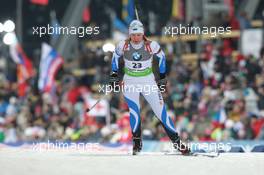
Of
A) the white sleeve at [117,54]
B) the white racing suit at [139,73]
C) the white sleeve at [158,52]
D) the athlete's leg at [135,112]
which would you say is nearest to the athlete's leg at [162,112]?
the white racing suit at [139,73]

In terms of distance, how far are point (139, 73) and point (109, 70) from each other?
23.0 feet

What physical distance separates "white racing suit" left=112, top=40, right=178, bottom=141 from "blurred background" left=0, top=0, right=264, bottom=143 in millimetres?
4248

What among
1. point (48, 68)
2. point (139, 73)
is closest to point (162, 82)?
point (139, 73)

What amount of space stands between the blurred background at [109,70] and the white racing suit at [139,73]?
13.9 feet

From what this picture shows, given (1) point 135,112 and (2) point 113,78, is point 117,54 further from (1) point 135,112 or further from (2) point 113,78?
(1) point 135,112

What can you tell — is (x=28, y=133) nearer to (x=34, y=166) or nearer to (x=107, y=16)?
(x=107, y=16)

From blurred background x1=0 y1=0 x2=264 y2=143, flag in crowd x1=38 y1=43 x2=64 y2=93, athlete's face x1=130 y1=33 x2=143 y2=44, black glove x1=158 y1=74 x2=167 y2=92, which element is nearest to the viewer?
athlete's face x1=130 y1=33 x2=143 y2=44

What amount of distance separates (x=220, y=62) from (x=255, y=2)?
A: 12.8 ft

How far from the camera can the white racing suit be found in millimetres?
13867

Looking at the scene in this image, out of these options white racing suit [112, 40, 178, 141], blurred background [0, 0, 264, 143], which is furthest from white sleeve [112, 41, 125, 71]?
blurred background [0, 0, 264, 143]

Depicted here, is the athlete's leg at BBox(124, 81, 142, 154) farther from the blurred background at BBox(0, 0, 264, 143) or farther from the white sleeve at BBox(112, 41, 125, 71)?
the blurred background at BBox(0, 0, 264, 143)

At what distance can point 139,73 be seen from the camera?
548 inches

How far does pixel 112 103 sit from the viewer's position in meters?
20.3

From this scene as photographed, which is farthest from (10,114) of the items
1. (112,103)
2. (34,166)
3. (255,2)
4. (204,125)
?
(34,166)
